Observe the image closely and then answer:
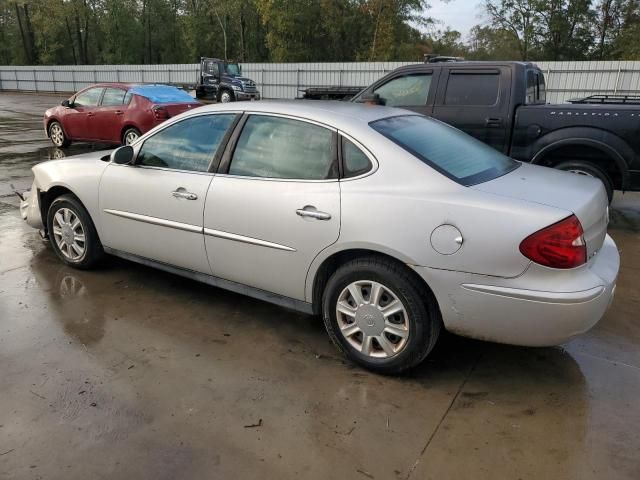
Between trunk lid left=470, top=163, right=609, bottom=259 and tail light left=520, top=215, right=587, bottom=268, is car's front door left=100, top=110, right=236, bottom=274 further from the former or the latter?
tail light left=520, top=215, right=587, bottom=268

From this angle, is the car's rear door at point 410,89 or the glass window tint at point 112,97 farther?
the glass window tint at point 112,97

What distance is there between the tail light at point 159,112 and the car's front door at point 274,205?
7584 mm

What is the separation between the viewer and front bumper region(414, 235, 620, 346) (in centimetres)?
264

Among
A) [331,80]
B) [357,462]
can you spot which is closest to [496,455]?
[357,462]

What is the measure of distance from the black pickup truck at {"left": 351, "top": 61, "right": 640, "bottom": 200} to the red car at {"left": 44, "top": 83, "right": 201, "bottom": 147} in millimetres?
5225

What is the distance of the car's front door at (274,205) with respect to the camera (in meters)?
3.16

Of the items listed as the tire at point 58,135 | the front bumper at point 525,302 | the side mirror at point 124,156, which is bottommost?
the tire at point 58,135

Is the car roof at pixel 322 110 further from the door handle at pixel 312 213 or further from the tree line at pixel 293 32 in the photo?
the tree line at pixel 293 32

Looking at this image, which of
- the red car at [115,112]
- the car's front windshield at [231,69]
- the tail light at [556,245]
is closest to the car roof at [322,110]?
the tail light at [556,245]

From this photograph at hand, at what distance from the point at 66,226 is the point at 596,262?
4085 mm

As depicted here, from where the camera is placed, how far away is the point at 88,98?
454 inches

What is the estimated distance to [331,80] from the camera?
2839 centimetres

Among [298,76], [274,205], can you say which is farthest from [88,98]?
[298,76]

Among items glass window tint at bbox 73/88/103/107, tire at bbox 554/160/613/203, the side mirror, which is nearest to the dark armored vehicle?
glass window tint at bbox 73/88/103/107
